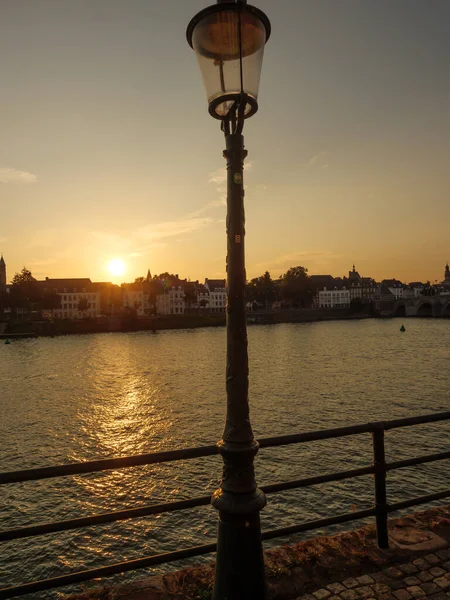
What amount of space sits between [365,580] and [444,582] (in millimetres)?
807

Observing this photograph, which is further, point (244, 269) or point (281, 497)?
point (281, 497)

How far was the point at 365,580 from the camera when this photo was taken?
16.2ft

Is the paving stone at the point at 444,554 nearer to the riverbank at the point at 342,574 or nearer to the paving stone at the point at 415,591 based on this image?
Result: the riverbank at the point at 342,574

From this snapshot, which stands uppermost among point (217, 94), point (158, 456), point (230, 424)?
point (217, 94)

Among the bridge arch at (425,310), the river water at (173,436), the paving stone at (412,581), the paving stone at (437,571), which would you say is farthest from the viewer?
the bridge arch at (425,310)

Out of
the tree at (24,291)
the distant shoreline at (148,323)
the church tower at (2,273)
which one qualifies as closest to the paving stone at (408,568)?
the distant shoreline at (148,323)

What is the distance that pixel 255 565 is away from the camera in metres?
4.35

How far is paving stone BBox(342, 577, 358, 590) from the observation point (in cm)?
483

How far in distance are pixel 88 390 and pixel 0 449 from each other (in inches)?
632

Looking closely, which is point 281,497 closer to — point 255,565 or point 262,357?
point 255,565

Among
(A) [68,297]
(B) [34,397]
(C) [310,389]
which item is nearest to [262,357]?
(C) [310,389]

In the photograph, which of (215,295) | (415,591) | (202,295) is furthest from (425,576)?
(215,295)

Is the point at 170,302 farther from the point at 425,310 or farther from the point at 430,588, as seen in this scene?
the point at 430,588

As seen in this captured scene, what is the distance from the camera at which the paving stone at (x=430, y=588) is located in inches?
185
